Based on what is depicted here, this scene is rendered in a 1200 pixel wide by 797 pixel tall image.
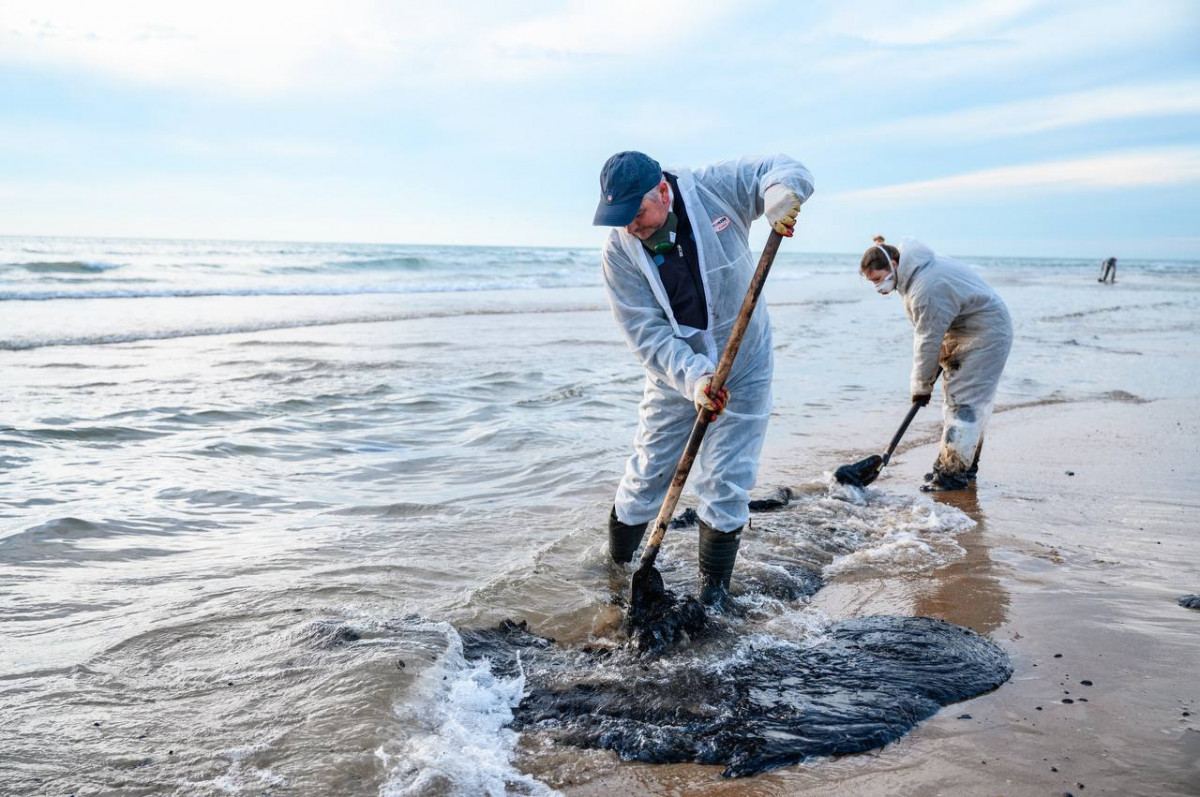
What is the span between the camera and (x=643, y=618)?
3.27m

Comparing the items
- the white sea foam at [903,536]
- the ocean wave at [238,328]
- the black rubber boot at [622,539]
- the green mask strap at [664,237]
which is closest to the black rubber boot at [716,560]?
the black rubber boot at [622,539]

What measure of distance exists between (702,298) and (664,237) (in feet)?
0.97

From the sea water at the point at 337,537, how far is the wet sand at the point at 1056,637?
11.3 inches

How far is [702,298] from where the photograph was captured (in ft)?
10.9

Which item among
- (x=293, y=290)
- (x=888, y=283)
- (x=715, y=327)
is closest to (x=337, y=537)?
(x=715, y=327)

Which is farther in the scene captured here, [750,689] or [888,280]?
[888,280]

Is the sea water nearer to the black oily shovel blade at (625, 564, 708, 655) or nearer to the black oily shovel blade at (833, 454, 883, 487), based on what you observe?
the black oily shovel blade at (833, 454, 883, 487)

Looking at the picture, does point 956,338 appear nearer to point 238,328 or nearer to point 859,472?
point 859,472

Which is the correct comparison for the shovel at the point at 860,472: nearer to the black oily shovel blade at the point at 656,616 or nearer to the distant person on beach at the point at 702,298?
the distant person on beach at the point at 702,298

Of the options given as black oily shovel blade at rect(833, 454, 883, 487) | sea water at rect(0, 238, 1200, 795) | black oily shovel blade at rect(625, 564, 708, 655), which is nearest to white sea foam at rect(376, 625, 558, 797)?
sea water at rect(0, 238, 1200, 795)

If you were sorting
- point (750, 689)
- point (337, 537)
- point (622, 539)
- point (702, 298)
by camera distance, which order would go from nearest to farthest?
point (750, 689)
point (702, 298)
point (622, 539)
point (337, 537)

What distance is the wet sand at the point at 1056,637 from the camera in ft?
7.77

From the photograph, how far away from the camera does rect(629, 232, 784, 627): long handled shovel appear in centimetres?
309

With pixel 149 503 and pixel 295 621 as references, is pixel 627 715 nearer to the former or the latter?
pixel 295 621
